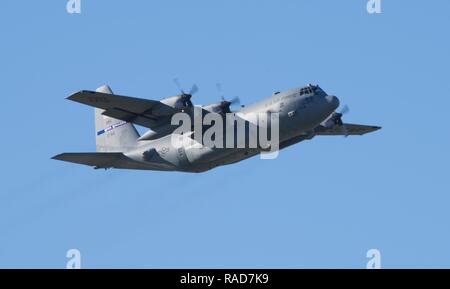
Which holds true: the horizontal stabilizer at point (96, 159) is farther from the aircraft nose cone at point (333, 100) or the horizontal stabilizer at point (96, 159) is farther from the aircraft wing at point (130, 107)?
the aircraft nose cone at point (333, 100)

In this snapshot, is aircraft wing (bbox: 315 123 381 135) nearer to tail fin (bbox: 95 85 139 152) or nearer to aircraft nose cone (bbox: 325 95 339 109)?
aircraft nose cone (bbox: 325 95 339 109)

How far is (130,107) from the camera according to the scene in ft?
155

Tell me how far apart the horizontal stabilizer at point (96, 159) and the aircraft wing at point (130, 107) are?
6.73ft

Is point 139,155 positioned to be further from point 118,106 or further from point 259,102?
point 259,102

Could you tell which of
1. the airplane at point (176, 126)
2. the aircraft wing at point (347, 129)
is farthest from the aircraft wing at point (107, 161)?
the aircraft wing at point (347, 129)

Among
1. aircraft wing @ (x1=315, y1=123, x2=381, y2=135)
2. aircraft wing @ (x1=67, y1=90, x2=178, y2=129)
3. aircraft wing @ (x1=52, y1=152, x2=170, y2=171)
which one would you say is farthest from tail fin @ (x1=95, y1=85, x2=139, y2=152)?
aircraft wing @ (x1=315, y1=123, x2=381, y2=135)

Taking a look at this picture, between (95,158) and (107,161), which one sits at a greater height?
(95,158)

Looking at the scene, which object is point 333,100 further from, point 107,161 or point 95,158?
point 95,158

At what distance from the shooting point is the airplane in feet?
149

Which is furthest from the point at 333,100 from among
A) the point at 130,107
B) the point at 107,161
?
the point at 107,161

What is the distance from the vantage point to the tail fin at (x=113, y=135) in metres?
50.7

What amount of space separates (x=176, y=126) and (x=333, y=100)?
8053mm
